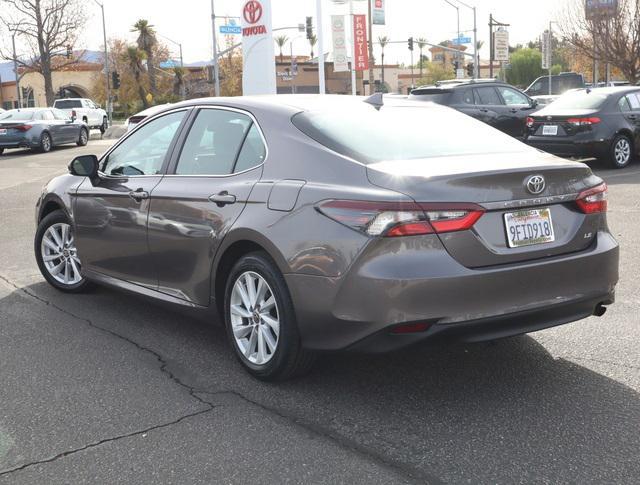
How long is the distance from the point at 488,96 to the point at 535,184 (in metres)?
14.3

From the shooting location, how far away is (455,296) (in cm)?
369

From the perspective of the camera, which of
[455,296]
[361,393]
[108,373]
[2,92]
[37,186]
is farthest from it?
[2,92]

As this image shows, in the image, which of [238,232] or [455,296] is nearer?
[455,296]

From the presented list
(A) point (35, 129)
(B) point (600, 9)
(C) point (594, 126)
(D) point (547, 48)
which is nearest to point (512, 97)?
(C) point (594, 126)

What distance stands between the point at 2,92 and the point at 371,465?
94687 millimetres

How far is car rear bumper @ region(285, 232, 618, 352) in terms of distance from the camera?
366 cm

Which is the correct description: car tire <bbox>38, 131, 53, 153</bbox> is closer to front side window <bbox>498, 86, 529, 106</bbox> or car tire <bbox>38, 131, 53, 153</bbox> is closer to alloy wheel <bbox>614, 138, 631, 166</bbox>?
front side window <bbox>498, 86, 529, 106</bbox>

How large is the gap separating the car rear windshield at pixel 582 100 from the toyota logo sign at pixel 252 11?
33.5 ft

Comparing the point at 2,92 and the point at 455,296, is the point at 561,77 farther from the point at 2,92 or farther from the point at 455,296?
the point at 2,92

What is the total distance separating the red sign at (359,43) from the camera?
35.6 m

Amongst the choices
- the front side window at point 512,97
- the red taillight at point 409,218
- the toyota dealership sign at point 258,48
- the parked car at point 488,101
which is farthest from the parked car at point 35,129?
the red taillight at point 409,218

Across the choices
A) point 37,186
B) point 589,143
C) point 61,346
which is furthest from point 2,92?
point 61,346

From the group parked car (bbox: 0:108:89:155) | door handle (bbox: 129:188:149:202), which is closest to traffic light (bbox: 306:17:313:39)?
parked car (bbox: 0:108:89:155)

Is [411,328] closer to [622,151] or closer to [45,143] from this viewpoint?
[622,151]
